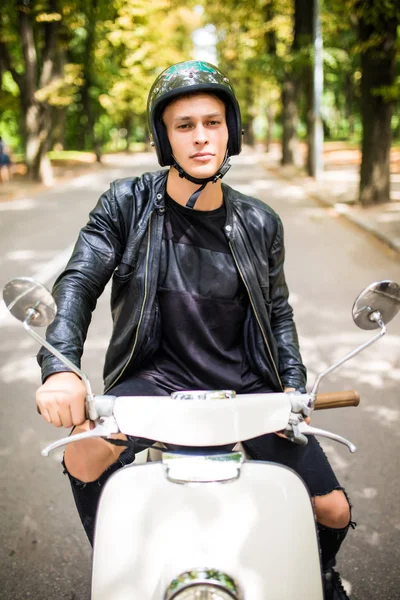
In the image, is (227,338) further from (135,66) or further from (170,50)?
(170,50)

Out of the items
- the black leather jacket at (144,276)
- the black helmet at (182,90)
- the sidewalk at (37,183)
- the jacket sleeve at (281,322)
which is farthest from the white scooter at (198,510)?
the sidewalk at (37,183)

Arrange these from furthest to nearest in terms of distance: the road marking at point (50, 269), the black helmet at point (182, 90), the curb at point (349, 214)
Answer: the curb at point (349, 214), the road marking at point (50, 269), the black helmet at point (182, 90)

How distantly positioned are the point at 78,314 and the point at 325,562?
1138mm

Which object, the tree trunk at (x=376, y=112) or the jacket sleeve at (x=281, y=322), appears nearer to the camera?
the jacket sleeve at (x=281, y=322)

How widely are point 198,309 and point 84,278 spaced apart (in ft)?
1.33

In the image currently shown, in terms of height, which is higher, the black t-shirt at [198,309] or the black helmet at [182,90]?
the black helmet at [182,90]

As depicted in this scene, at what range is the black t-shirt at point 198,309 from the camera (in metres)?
2.22

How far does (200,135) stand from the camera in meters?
2.10

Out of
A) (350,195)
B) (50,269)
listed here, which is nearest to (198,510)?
(50,269)

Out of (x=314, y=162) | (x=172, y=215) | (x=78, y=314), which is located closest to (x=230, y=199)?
(x=172, y=215)

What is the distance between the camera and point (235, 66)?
4659 cm

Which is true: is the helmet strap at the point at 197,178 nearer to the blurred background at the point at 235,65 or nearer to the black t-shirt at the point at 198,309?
the black t-shirt at the point at 198,309

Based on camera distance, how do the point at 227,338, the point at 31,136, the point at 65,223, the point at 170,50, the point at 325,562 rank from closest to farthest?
the point at 325,562 < the point at 227,338 < the point at 65,223 < the point at 31,136 < the point at 170,50

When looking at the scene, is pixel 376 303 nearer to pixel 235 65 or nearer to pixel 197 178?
pixel 197 178
